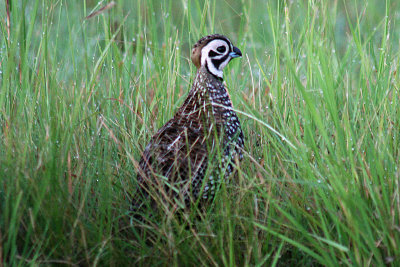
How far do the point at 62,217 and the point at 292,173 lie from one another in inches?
47.1

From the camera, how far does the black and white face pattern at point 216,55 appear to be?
3.32m

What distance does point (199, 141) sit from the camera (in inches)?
120

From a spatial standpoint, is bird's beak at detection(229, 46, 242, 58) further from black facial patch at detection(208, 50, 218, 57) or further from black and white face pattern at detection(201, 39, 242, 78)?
black facial patch at detection(208, 50, 218, 57)

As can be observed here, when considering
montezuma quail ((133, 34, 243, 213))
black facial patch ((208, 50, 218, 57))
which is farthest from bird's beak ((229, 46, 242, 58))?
black facial patch ((208, 50, 218, 57))

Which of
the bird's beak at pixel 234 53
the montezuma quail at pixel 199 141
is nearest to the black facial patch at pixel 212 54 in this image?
the montezuma quail at pixel 199 141

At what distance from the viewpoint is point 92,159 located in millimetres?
3150

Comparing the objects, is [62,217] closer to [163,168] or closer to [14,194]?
Result: [14,194]

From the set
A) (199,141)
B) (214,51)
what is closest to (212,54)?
(214,51)

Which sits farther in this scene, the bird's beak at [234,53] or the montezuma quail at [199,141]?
the bird's beak at [234,53]

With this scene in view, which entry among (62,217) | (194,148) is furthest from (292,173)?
(62,217)

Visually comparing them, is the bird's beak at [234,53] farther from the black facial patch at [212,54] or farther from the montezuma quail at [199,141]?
the black facial patch at [212,54]

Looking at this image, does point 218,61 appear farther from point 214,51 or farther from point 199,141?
point 199,141

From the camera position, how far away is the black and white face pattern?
3324 millimetres

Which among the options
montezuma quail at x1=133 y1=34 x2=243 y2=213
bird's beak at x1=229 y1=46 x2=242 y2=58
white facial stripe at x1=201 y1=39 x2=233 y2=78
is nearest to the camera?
montezuma quail at x1=133 y1=34 x2=243 y2=213
